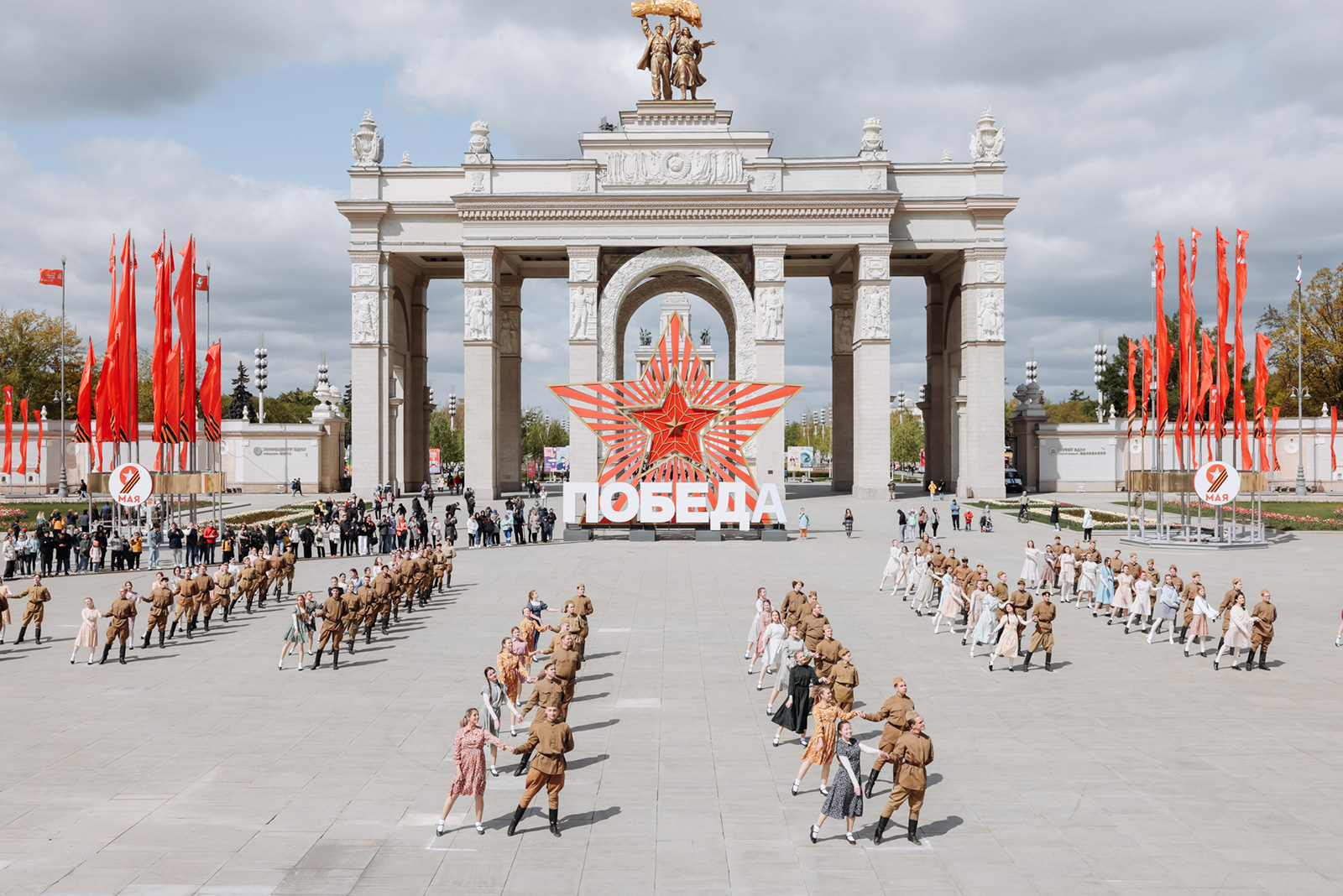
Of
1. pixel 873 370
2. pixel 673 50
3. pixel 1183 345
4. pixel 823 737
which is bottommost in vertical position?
pixel 823 737

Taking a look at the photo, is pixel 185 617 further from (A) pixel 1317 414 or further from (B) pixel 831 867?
(A) pixel 1317 414

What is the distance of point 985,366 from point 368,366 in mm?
34524

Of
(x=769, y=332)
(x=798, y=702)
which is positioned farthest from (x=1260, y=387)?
(x=798, y=702)

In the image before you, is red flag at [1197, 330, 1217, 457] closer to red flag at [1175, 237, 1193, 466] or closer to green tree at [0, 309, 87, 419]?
red flag at [1175, 237, 1193, 466]

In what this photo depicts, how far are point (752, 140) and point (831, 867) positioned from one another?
171 ft

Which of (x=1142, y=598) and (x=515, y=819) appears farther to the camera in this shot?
(x=1142, y=598)

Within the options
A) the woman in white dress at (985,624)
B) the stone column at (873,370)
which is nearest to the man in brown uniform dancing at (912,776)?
the woman in white dress at (985,624)

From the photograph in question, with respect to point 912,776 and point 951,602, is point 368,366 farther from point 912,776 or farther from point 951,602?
point 912,776

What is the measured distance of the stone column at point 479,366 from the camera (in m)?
56.2

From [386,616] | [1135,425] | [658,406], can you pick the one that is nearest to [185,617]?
[386,616]

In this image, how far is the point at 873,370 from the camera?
56.7 meters

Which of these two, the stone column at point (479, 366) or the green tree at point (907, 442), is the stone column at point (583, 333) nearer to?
the stone column at point (479, 366)

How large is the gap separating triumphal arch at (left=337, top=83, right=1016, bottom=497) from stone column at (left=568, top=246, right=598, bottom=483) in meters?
0.09

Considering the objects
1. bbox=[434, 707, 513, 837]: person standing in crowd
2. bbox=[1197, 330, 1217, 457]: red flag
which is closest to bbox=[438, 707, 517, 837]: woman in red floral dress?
bbox=[434, 707, 513, 837]: person standing in crowd
